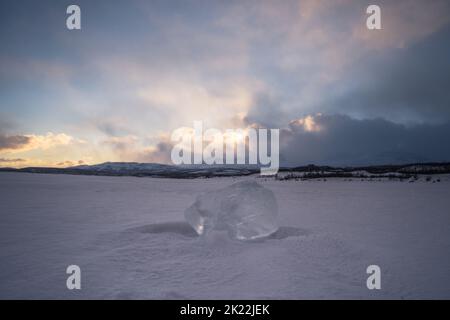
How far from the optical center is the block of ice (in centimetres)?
614

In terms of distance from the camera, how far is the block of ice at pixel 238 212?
614 cm

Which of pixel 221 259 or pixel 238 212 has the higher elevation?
pixel 238 212

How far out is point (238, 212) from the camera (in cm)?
628

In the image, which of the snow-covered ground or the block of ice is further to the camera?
the block of ice

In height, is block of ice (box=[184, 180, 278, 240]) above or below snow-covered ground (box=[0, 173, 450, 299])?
above

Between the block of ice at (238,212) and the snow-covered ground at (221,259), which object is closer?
the snow-covered ground at (221,259)

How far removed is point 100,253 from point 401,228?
7336 millimetres

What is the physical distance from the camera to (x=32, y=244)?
5434 millimetres

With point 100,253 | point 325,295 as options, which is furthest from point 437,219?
point 100,253

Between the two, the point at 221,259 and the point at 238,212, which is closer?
the point at 221,259

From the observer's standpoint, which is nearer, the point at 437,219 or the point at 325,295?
the point at 325,295

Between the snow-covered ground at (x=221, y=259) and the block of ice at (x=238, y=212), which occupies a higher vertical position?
the block of ice at (x=238, y=212)
